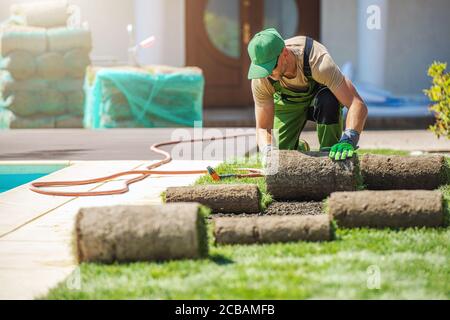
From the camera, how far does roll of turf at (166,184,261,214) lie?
5.87 meters

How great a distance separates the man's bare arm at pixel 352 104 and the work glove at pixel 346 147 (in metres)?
0.09

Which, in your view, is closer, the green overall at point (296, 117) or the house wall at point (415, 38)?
the green overall at point (296, 117)

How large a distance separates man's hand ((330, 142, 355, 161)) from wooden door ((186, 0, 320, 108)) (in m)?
10.7

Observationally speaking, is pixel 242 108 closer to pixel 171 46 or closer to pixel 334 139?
pixel 171 46

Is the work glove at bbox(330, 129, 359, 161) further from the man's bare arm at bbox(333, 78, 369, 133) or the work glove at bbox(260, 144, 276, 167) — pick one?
the work glove at bbox(260, 144, 276, 167)

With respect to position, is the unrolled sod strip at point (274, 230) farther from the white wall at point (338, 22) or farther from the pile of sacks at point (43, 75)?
the white wall at point (338, 22)

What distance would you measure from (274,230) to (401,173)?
1973mm

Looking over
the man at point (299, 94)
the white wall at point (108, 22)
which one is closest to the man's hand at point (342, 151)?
Answer: the man at point (299, 94)

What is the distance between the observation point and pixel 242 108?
656 inches

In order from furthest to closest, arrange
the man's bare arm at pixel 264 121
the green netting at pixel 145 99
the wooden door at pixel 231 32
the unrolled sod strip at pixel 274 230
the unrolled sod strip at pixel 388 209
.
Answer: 1. the wooden door at pixel 231 32
2. the green netting at pixel 145 99
3. the man's bare arm at pixel 264 121
4. the unrolled sod strip at pixel 388 209
5. the unrolled sod strip at pixel 274 230

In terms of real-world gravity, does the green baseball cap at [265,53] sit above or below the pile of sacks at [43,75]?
above

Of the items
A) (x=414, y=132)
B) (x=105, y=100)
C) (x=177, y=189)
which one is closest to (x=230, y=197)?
(x=177, y=189)

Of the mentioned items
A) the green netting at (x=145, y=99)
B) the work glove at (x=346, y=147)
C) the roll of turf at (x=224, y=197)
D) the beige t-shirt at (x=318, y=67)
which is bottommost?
the green netting at (x=145, y=99)

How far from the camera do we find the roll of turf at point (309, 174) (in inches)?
241
